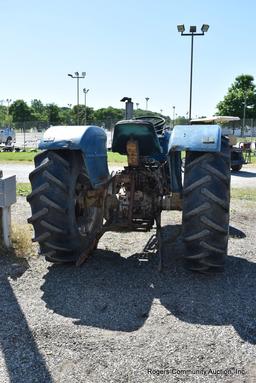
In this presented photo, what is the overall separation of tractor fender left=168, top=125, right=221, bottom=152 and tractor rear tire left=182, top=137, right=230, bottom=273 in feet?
0.52

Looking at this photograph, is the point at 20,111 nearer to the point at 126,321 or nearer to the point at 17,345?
the point at 126,321

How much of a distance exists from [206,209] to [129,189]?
1236 millimetres

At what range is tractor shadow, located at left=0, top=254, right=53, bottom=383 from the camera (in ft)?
10.0

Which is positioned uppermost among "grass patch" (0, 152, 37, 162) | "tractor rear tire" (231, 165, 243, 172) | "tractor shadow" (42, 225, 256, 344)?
"tractor shadow" (42, 225, 256, 344)

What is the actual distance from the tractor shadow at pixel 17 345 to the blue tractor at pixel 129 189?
0.92 metres

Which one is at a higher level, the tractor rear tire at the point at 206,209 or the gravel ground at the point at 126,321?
the tractor rear tire at the point at 206,209

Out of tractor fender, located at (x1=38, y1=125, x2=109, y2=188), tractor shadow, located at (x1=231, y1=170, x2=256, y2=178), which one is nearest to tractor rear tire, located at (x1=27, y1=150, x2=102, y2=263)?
tractor fender, located at (x1=38, y1=125, x2=109, y2=188)

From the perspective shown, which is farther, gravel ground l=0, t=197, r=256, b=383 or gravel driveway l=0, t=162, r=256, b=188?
gravel driveway l=0, t=162, r=256, b=188

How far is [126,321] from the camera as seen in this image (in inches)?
154

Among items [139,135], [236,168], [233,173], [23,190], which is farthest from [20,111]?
[139,135]

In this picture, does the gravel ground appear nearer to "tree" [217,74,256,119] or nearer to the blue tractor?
the blue tractor

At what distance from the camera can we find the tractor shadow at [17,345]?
3.06 metres

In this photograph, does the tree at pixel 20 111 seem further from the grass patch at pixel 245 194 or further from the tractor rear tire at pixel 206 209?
the tractor rear tire at pixel 206 209

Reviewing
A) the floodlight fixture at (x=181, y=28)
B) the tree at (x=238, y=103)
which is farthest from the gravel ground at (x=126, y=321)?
the tree at (x=238, y=103)
